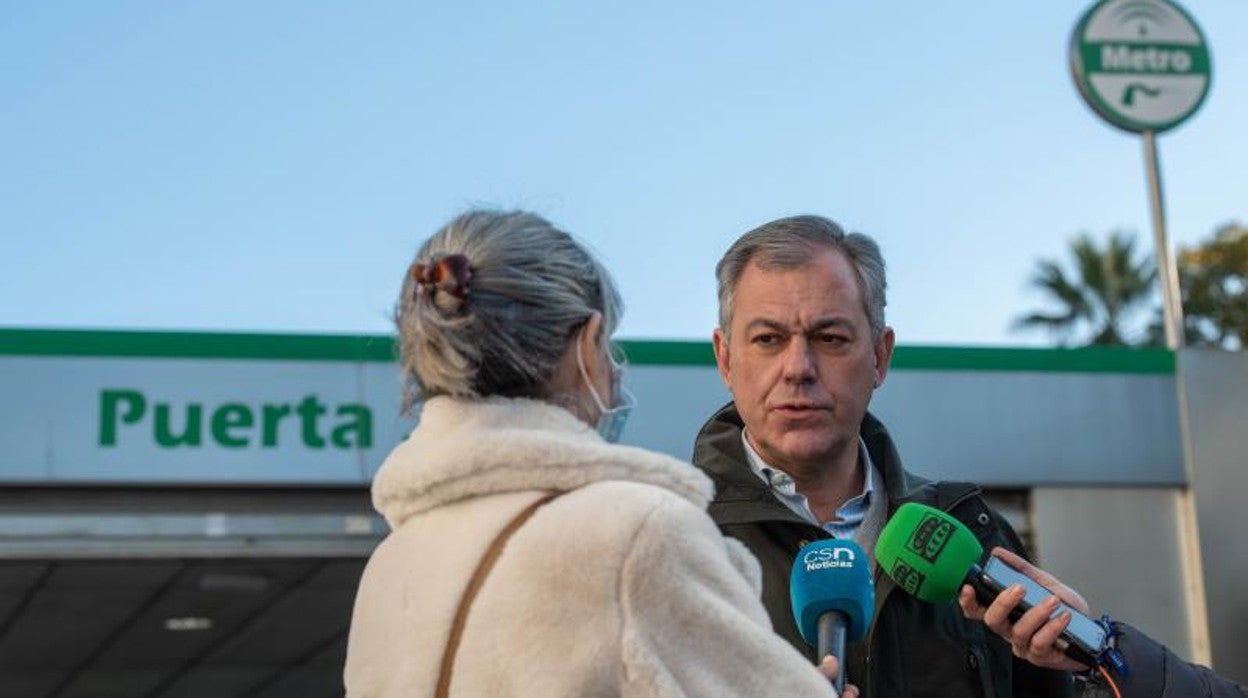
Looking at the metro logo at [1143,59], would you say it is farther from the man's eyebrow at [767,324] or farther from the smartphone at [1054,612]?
the smartphone at [1054,612]

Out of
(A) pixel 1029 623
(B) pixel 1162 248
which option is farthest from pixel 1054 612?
(B) pixel 1162 248

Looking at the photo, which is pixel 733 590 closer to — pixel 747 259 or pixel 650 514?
pixel 650 514

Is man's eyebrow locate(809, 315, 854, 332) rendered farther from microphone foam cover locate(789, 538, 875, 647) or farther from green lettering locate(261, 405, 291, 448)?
green lettering locate(261, 405, 291, 448)

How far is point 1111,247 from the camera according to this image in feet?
124

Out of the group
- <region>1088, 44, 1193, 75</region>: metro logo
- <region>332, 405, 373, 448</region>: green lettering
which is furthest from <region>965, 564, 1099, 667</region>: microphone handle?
<region>1088, 44, 1193, 75</region>: metro logo

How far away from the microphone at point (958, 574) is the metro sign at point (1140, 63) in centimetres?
1014

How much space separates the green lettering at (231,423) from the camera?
9727 mm

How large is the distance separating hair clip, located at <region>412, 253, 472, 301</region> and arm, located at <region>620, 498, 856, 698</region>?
376 mm

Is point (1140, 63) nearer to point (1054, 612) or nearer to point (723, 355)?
point (723, 355)

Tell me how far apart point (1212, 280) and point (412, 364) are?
95.3 feet

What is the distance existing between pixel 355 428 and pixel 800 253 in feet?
22.0

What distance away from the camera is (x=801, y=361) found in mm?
3375

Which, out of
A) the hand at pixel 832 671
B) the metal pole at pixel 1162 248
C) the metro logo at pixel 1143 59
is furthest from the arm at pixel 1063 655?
the metro logo at pixel 1143 59

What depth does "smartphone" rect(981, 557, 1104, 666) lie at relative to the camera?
280 centimetres
